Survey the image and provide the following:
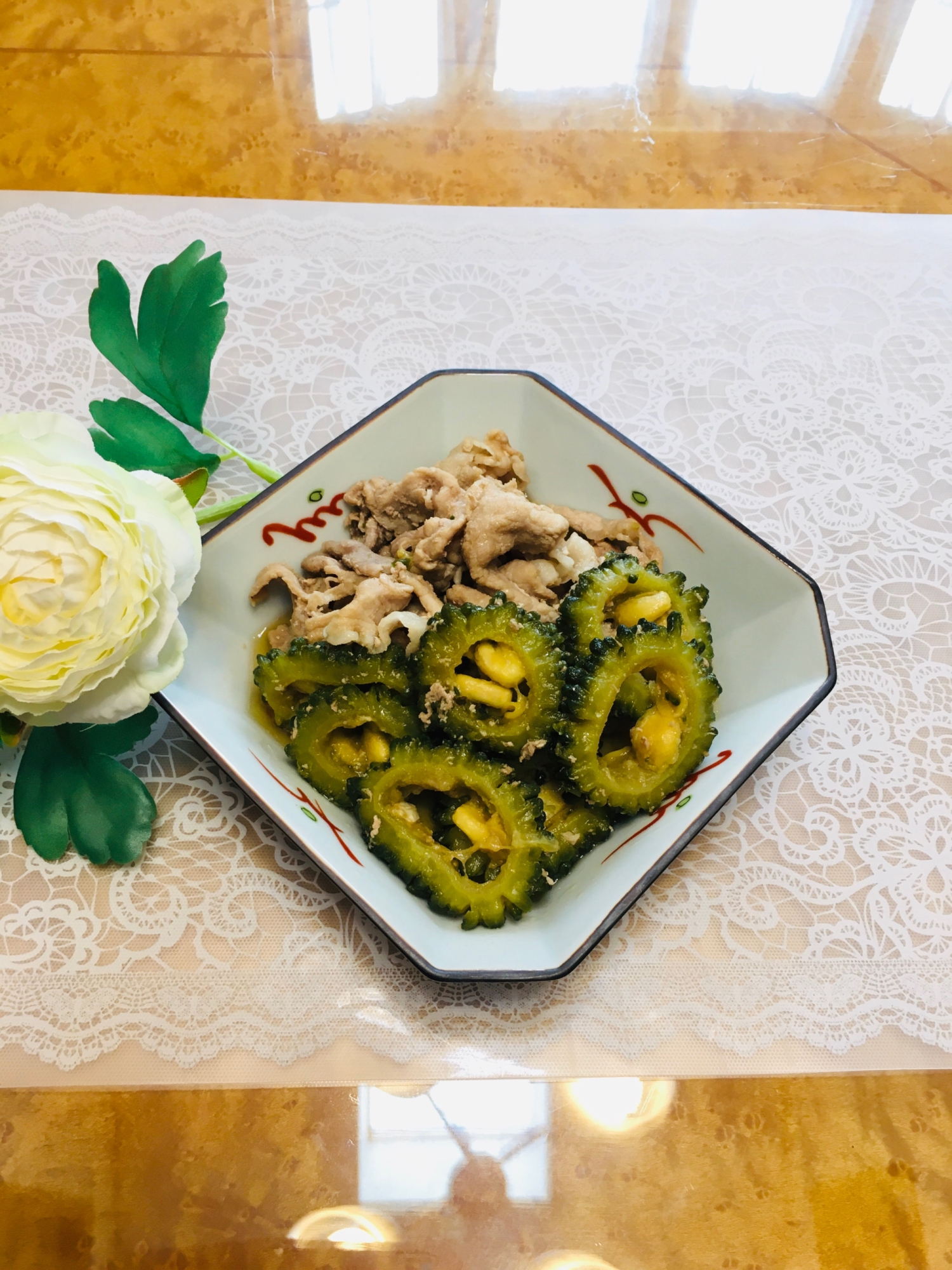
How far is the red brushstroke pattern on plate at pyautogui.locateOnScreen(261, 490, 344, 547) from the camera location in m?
1.41

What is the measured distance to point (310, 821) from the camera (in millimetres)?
1173

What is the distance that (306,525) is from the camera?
4.77 feet

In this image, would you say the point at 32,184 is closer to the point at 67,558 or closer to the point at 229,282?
the point at 229,282

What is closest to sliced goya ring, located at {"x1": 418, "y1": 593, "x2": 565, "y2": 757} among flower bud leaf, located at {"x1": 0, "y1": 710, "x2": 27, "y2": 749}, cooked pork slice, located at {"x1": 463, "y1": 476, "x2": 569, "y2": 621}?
cooked pork slice, located at {"x1": 463, "y1": 476, "x2": 569, "y2": 621}

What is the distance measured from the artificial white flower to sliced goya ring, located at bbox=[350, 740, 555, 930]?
0.31 metres

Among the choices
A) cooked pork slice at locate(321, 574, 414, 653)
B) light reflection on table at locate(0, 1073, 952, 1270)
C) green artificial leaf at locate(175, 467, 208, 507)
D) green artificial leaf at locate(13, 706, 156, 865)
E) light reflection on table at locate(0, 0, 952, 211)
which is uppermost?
light reflection on table at locate(0, 0, 952, 211)


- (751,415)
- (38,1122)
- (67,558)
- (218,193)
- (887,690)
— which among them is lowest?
(38,1122)

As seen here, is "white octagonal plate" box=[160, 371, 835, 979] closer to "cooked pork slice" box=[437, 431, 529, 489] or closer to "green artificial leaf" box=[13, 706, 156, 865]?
"cooked pork slice" box=[437, 431, 529, 489]

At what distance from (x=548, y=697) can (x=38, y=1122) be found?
85 centimetres

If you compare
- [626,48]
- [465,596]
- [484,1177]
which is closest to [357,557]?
[465,596]

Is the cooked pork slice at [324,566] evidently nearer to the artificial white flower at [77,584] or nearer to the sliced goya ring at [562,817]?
the artificial white flower at [77,584]

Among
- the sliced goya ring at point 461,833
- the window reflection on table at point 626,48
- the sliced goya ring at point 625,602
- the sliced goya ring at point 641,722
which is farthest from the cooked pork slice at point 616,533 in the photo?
the window reflection on table at point 626,48

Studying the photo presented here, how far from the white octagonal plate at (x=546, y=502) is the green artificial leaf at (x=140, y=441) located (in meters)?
0.28

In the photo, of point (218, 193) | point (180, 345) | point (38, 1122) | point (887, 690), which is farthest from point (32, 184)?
point (887, 690)
